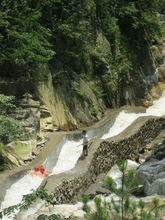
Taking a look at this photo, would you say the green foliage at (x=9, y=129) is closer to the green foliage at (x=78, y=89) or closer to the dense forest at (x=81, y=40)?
the dense forest at (x=81, y=40)

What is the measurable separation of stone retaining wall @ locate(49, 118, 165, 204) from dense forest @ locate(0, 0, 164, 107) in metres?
4.18

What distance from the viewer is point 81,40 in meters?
19.2

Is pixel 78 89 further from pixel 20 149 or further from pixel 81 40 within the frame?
pixel 20 149

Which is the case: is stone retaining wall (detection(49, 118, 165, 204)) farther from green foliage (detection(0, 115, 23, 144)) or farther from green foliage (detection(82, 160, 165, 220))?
green foliage (detection(82, 160, 165, 220))

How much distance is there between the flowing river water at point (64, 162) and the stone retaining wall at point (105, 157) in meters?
0.77

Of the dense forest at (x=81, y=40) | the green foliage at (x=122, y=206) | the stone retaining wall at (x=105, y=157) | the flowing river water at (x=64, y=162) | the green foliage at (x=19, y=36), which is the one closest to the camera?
the green foliage at (x=122, y=206)

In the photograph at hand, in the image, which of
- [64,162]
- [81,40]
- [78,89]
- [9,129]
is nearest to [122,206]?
[9,129]

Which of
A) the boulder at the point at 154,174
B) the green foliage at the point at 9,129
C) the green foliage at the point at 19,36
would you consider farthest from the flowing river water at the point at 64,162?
the green foliage at the point at 19,36

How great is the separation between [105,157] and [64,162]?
6.08 ft

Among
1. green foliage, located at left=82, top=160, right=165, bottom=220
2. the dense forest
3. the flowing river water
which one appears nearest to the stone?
the flowing river water

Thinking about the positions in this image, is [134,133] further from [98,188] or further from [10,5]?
[10,5]

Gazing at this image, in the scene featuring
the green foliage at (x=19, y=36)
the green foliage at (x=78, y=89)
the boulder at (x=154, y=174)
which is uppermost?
the green foliage at (x=19, y=36)

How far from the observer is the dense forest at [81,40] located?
47.1 feet

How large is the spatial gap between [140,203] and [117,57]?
67.2 feet
